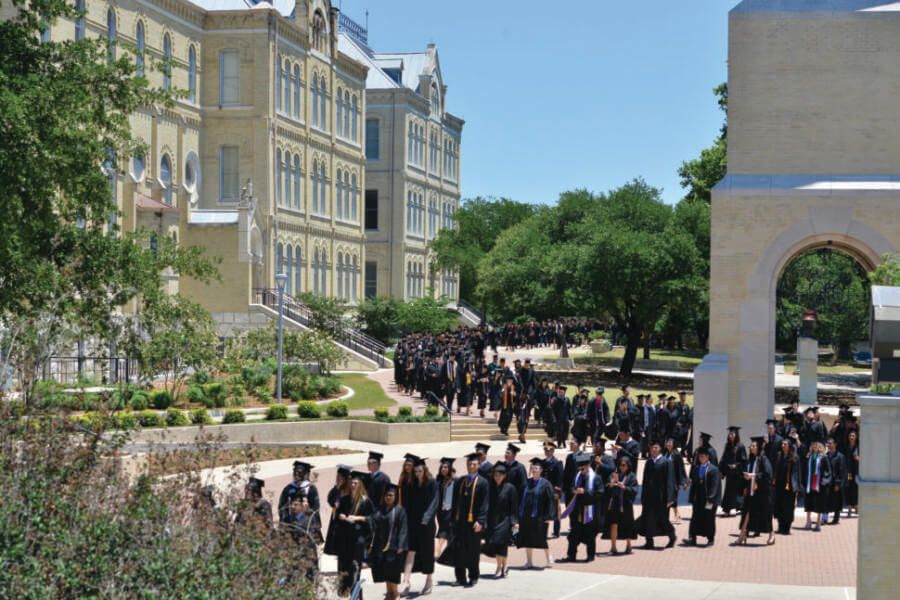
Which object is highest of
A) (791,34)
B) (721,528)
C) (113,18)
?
(113,18)

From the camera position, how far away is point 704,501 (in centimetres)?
1628

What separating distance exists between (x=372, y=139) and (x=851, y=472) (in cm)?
4889

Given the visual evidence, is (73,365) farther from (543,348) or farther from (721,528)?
(543,348)

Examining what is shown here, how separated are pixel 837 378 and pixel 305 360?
2246 centimetres

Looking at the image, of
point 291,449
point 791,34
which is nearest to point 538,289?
point 291,449

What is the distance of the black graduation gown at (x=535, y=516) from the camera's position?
1480 cm

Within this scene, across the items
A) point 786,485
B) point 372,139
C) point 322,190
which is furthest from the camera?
point 372,139

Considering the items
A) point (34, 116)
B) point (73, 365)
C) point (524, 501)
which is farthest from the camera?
point (73, 365)

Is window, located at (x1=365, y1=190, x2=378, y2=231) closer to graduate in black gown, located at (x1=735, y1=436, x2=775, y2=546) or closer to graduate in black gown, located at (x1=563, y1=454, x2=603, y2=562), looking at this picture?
graduate in black gown, located at (x1=735, y1=436, x2=775, y2=546)

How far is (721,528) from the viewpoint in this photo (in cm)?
1798

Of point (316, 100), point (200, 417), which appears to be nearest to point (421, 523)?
point (200, 417)

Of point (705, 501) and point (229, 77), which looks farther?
point (229, 77)

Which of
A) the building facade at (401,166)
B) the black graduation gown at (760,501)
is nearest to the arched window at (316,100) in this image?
the building facade at (401,166)

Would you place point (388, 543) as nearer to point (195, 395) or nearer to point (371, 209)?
point (195, 395)
